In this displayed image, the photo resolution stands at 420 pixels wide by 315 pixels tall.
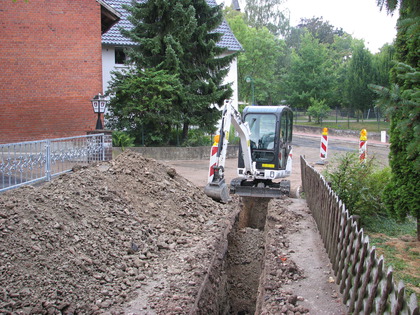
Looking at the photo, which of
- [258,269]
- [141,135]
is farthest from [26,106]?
[258,269]

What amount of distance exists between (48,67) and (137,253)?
12654 millimetres

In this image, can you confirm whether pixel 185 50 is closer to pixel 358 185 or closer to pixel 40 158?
pixel 40 158

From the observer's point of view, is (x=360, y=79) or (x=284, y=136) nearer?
(x=284, y=136)

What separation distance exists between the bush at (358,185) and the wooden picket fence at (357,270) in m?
2.20

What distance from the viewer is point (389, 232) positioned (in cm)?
841

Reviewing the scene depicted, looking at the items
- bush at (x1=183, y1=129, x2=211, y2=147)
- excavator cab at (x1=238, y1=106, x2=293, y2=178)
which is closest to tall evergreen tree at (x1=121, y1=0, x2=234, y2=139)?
bush at (x1=183, y1=129, x2=211, y2=147)

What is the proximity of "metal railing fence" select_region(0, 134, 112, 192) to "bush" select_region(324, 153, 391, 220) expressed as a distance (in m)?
6.08

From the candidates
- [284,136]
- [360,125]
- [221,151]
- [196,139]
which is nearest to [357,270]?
[221,151]

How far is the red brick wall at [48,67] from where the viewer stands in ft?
54.7

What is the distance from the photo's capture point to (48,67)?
17.1 metres

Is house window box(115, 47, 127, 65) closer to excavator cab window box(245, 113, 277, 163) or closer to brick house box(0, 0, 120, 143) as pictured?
brick house box(0, 0, 120, 143)

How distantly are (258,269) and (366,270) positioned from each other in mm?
4936

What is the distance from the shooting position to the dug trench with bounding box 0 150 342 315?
198 inches

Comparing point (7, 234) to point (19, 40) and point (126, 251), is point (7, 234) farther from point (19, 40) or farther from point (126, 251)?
point (19, 40)
